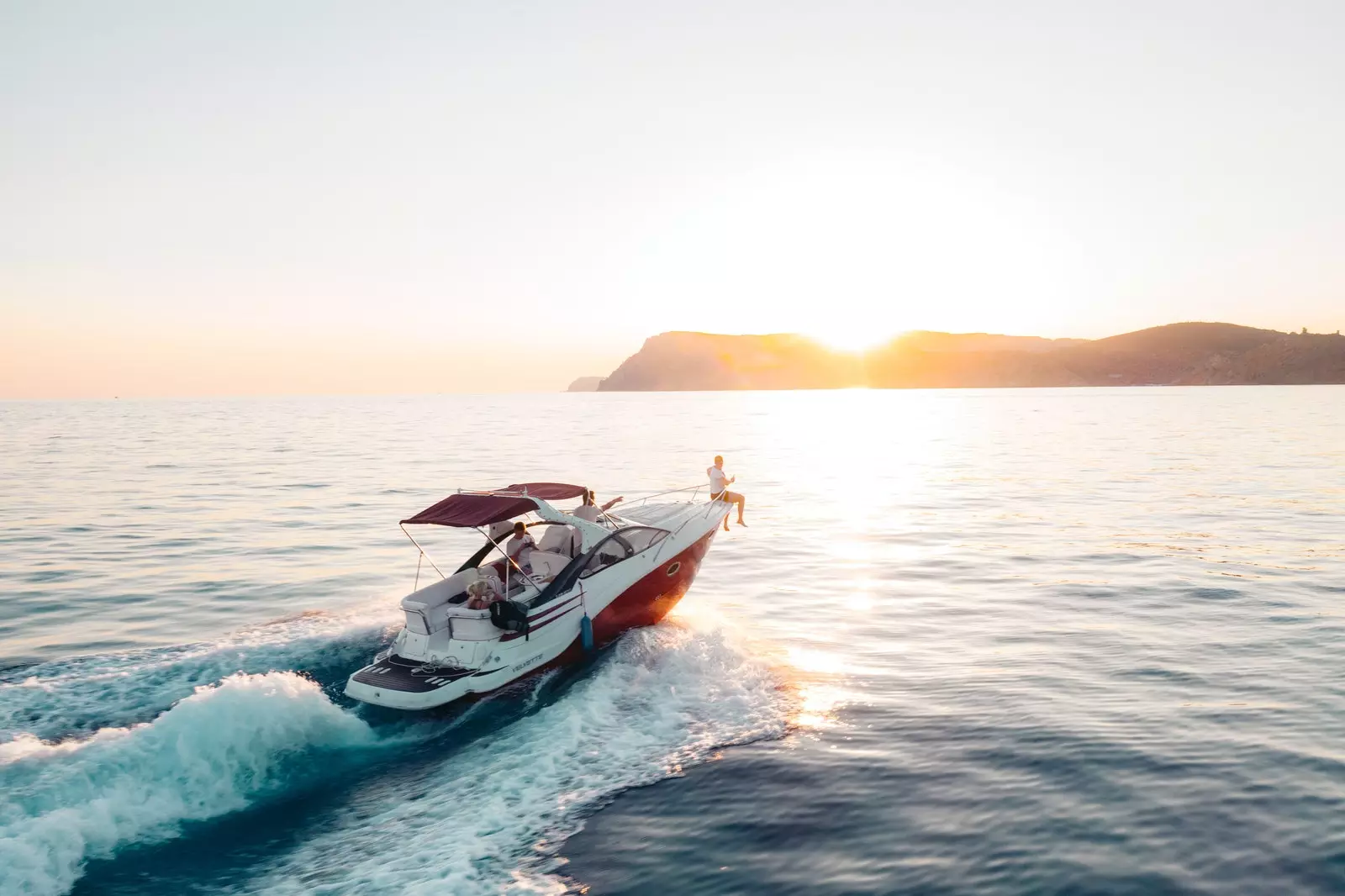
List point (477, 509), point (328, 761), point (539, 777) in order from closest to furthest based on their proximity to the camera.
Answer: point (539, 777)
point (328, 761)
point (477, 509)

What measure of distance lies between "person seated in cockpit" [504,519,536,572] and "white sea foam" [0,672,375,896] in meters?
4.90

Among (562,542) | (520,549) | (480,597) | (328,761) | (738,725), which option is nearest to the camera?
(328,761)

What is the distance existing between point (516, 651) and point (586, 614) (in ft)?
5.64

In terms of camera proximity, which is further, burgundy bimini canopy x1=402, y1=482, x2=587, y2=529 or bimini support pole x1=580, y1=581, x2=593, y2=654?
bimini support pole x1=580, y1=581, x2=593, y2=654

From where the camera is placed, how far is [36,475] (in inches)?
1763

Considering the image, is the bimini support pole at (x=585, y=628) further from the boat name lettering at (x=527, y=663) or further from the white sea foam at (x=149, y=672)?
the white sea foam at (x=149, y=672)

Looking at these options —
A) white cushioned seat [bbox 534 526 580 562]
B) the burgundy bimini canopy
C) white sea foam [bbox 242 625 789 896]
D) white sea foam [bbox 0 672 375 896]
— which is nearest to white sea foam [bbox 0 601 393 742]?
white sea foam [bbox 0 672 375 896]

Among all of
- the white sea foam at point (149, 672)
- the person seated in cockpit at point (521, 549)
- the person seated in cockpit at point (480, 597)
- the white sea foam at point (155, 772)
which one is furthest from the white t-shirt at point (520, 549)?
the white sea foam at point (155, 772)

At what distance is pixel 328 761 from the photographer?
1116 cm

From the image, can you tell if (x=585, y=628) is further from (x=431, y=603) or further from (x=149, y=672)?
(x=149, y=672)

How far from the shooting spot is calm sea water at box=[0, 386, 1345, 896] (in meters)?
8.50

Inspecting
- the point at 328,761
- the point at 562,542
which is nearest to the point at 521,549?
the point at 562,542

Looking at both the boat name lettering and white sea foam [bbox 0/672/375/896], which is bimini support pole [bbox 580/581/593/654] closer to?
the boat name lettering

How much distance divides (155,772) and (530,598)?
20.8 ft
